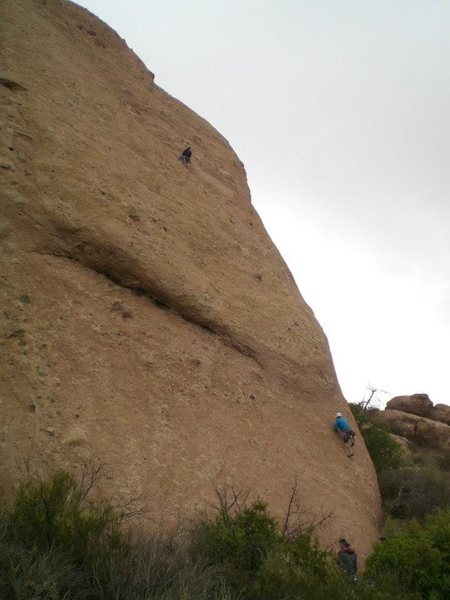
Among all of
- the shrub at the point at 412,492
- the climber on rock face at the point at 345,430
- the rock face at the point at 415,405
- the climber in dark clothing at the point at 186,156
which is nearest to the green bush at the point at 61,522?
the climber on rock face at the point at 345,430

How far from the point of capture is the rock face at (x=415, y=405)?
23.4 metres

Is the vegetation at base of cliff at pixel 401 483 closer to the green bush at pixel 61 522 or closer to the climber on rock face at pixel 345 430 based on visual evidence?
the climber on rock face at pixel 345 430

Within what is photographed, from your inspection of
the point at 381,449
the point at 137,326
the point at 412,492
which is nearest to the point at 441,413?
the point at 381,449

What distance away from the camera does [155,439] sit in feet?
21.4

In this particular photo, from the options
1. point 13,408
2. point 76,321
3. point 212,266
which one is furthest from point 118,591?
point 212,266

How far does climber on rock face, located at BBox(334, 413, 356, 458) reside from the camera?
9.17 metres

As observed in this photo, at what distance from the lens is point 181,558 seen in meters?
5.01

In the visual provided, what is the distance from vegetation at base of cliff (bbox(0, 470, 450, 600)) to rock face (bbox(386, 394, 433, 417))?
58.5 ft

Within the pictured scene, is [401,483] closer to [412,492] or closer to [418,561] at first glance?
[412,492]

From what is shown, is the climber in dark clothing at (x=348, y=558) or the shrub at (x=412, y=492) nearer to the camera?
the climber in dark clothing at (x=348, y=558)

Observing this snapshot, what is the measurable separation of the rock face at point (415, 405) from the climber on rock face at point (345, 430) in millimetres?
15869

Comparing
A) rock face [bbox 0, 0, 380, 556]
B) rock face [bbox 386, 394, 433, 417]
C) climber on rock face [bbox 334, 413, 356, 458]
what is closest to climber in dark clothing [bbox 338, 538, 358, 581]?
rock face [bbox 0, 0, 380, 556]

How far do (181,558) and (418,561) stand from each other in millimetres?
3448

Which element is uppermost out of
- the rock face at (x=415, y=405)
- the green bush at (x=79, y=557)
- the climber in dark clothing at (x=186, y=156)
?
the climber in dark clothing at (x=186, y=156)
